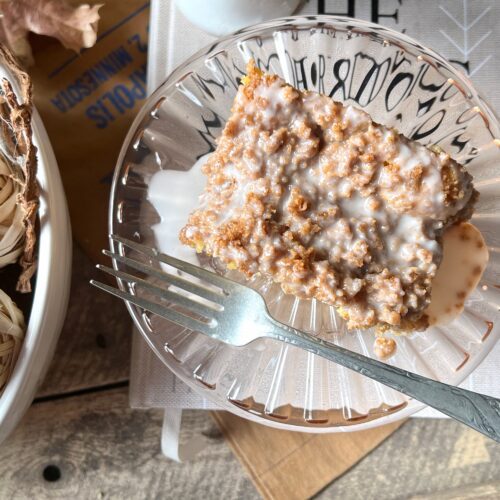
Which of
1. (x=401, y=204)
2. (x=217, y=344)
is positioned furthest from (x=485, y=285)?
(x=217, y=344)

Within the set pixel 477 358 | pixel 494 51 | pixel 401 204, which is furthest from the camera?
pixel 494 51

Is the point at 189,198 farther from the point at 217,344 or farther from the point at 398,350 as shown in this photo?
the point at 398,350

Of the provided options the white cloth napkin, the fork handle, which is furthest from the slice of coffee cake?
the white cloth napkin

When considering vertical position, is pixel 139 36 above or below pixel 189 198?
above

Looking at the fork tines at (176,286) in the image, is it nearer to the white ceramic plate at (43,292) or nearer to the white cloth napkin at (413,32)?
the white ceramic plate at (43,292)

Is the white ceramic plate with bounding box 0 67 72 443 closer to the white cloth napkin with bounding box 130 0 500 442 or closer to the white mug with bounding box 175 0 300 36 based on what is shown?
the white cloth napkin with bounding box 130 0 500 442

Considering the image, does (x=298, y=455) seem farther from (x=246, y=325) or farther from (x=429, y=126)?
(x=429, y=126)

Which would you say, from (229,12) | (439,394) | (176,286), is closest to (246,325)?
(176,286)
